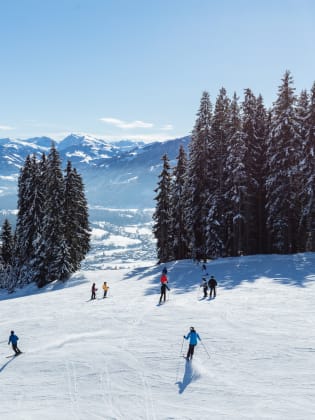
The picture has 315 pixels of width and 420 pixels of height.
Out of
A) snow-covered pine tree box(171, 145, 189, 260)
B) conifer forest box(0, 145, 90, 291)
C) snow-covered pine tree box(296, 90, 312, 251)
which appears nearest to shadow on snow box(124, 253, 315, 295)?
snow-covered pine tree box(296, 90, 312, 251)

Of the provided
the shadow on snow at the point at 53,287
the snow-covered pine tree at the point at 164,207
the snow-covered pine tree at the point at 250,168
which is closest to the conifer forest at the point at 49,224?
the shadow on snow at the point at 53,287

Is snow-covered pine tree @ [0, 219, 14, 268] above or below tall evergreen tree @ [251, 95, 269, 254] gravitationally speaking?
below

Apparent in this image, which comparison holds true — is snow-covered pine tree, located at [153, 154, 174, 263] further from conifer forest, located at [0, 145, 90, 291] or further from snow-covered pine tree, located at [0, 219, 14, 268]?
snow-covered pine tree, located at [0, 219, 14, 268]

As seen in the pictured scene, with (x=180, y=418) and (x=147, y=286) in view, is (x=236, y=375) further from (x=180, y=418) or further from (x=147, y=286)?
(x=147, y=286)

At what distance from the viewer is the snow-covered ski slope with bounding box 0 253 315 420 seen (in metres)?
12.5

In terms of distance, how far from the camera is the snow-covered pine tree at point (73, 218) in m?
42.4

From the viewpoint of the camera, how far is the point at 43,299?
3128 centimetres

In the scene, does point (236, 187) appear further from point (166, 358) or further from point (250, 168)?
point (166, 358)

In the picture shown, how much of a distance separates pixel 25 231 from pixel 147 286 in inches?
846

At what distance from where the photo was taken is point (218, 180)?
40531 mm

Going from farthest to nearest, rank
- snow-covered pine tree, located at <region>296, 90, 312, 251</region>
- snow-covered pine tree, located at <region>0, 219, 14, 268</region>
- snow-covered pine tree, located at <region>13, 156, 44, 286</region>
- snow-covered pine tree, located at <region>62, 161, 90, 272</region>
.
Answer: snow-covered pine tree, located at <region>0, 219, 14, 268</region> < snow-covered pine tree, located at <region>13, 156, 44, 286</region> < snow-covered pine tree, located at <region>62, 161, 90, 272</region> < snow-covered pine tree, located at <region>296, 90, 312, 251</region>

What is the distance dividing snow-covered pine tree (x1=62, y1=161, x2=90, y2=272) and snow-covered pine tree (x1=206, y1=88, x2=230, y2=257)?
15.3 meters

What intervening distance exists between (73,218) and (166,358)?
29.4 m

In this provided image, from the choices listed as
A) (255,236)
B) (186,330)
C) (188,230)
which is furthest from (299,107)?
(186,330)
